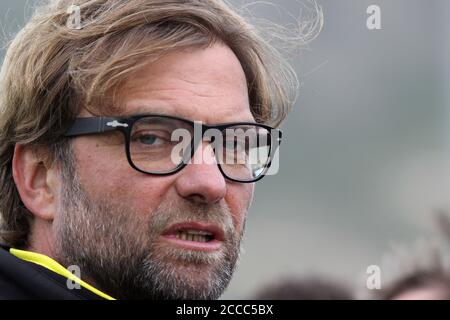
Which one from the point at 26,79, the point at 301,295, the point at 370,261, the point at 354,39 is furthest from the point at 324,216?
the point at 26,79

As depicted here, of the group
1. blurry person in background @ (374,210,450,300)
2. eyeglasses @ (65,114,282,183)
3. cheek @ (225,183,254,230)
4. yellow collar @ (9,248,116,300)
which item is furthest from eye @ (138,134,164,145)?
blurry person in background @ (374,210,450,300)

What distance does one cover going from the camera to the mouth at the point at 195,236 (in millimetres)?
2441

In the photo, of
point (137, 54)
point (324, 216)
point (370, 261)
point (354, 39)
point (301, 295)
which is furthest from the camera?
point (354, 39)

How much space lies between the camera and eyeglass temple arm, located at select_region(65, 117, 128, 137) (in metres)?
2.53

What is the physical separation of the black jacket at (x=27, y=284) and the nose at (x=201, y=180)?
1.51ft

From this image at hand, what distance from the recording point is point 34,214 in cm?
271

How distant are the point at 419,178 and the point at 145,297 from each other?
544 centimetres

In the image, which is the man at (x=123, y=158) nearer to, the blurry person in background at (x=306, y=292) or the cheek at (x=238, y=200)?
the cheek at (x=238, y=200)

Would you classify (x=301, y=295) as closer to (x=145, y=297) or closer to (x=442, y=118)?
(x=145, y=297)

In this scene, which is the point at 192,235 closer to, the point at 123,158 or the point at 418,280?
the point at 123,158

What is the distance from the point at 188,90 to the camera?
2.60 metres

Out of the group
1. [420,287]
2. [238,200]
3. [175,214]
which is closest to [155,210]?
[175,214]

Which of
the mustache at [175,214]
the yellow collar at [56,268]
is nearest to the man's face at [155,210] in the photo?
the mustache at [175,214]
